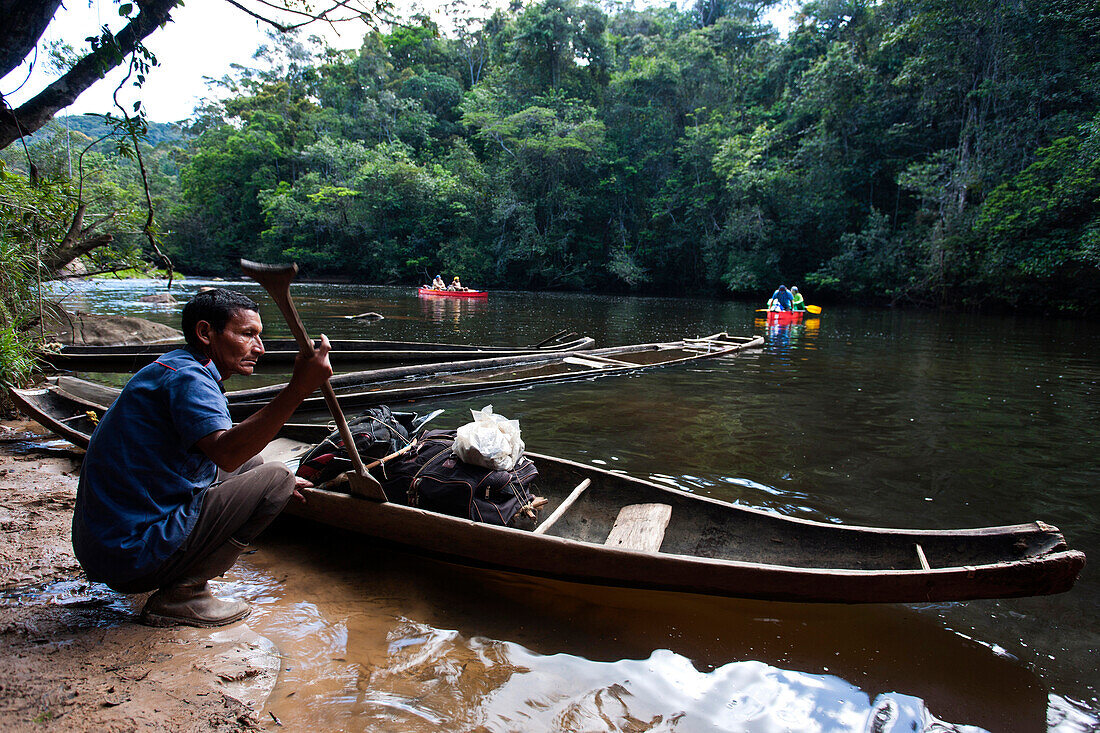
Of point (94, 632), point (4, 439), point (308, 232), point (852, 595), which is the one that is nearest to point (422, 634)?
point (94, 632)

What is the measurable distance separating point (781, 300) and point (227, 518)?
1742 centimetres

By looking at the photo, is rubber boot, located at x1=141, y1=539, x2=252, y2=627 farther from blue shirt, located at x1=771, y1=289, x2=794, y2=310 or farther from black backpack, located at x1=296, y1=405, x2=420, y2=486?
blue shirt, located at x1=771, y1=289, x2=794, y2=310

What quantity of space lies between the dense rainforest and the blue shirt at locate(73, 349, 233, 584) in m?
4.98

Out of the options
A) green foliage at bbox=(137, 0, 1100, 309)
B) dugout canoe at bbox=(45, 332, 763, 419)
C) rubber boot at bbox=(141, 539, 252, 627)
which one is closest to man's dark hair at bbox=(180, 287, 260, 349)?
rubber boot at bbox=(141, 539, 252, 627)

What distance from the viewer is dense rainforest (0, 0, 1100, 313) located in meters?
18.4

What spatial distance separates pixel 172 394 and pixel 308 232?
132 ft

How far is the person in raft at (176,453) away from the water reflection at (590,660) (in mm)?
620

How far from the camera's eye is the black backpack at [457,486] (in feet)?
9.98

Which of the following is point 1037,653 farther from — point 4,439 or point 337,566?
point 4,439

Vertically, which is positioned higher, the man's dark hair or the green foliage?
the green foliage

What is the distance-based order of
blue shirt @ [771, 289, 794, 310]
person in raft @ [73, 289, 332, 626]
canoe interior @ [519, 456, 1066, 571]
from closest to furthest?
person in raft @ [73, 289, 332, 626], canoe interior @ [519, 456, 1066, 571], blue shirt @ [771, 289, 794, 310]

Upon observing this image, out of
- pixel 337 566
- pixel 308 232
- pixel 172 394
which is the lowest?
pixel 337 566

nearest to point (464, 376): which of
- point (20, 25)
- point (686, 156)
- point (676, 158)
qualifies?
point (20, 25)

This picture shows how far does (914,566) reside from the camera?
2.74 meters
